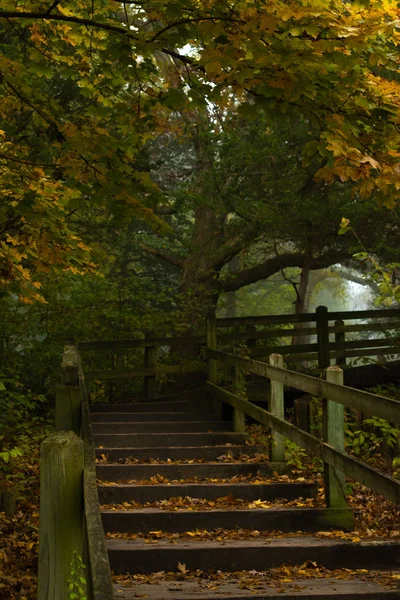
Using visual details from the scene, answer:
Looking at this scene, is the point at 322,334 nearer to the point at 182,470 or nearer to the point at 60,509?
the point at 182,470

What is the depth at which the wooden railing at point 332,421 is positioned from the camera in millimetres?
5168

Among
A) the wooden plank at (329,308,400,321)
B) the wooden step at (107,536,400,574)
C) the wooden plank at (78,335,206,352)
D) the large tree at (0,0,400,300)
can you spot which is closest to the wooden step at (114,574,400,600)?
the wooden step at (107,536,400,574)

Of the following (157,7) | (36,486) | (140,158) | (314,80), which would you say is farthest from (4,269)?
(140,158)

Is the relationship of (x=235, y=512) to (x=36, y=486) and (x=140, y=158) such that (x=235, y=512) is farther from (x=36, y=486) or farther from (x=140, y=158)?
(x=140, y=158)

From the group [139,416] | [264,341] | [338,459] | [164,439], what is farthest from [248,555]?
[264,341]

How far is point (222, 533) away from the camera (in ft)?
20.5

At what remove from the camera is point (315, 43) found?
18.9 ft

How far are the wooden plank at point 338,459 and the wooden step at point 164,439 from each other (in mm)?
582

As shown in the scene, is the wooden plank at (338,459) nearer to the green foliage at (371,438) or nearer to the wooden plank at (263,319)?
the green foliage at (371,438)

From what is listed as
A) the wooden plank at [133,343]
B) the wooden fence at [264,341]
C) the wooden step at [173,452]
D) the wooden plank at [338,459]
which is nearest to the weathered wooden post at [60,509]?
the wooden plank at [338,459]

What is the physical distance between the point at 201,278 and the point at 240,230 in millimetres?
1928

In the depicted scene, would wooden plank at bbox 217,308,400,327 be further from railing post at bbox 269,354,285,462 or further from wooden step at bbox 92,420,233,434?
railing post at bbox 269,354,285,462

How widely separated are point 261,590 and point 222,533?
1388 millimetres

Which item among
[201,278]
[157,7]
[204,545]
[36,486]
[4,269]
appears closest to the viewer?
[204,545]
